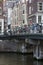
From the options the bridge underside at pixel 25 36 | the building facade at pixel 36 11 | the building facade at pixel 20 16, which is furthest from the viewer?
the building facade at pixel 20 16

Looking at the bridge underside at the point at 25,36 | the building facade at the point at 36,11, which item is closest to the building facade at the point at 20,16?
the building facade at the point at 36,11

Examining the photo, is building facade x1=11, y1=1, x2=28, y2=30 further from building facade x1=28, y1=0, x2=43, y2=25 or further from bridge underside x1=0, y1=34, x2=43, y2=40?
bridge underside x1=0, y1=34, x2=43, y2=40

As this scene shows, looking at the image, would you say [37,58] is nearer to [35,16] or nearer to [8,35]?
[8,35]

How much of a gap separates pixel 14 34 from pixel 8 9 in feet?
123

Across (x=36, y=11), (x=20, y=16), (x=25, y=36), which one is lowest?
(x=25, y=36)

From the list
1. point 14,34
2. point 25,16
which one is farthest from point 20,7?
point 14,34

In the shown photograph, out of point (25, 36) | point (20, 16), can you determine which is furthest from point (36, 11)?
point (25, 36)

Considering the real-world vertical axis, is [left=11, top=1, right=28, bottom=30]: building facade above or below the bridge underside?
above

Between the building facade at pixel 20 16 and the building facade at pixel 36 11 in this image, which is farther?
the building facade at pixel 20 16

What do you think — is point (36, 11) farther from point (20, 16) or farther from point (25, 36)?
point (25, 36)

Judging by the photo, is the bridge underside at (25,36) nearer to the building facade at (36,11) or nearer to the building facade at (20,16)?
the building facade at (36,11)

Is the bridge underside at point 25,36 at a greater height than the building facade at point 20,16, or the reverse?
the building facade at point 20,16

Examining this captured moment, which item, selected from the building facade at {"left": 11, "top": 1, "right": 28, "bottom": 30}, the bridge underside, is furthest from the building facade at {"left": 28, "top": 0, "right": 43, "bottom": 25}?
the bridge underside

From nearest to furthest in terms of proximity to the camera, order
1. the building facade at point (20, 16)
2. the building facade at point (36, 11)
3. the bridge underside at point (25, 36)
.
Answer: the bridge underside at point (25, 36) → the building facade at point (36, 11) → the building facade at point (20, 16)
